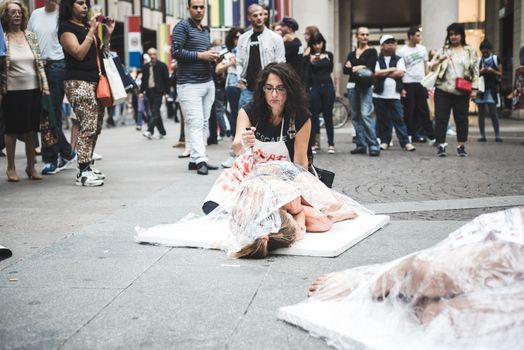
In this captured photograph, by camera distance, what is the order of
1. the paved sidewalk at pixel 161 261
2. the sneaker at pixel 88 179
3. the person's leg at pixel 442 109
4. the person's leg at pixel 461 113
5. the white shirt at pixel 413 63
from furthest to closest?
the white shirt at pixel 413 63, the person's leg at pixel 442 109, the person's leg at pixel 461 113, the sneaker at pixel 88 179, the paved sidewalk at pixel 161 261

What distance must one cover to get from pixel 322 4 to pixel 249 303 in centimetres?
1626

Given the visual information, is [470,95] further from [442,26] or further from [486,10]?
[486,10]

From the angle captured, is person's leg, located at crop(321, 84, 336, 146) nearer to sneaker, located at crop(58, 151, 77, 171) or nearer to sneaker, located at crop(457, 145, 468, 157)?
sneaker, located at crop(457, 145, 468, 157)

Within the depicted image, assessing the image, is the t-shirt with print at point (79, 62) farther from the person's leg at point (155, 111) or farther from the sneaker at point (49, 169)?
the person's leg at point (155, 111)

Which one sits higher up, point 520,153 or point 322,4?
point 322,4

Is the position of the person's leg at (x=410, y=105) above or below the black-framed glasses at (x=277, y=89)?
below

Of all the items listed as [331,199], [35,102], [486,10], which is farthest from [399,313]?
[486,10]

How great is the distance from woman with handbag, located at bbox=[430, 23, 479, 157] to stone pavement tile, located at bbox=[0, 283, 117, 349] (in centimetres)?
755

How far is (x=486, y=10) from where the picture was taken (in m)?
23.5

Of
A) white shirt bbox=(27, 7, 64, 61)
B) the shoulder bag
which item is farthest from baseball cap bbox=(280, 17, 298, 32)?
the shoulder bag

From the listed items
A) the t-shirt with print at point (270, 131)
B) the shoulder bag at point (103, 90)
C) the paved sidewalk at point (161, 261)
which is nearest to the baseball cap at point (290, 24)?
the paved sidewalk at point (161, 261)

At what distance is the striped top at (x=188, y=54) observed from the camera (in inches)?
349

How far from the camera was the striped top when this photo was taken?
349 inches

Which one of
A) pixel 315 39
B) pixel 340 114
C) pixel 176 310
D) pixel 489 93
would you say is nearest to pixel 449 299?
pixel 176 310
